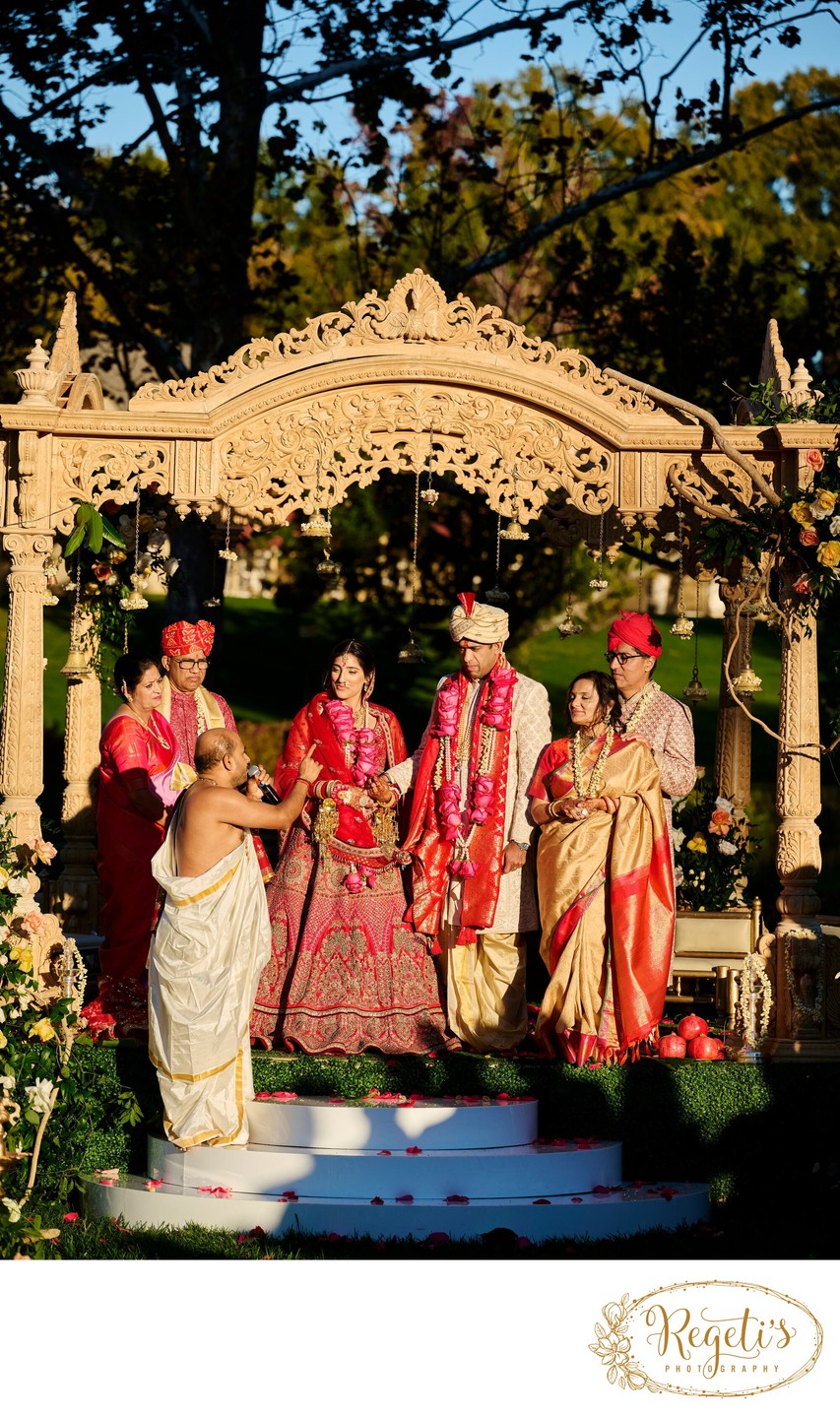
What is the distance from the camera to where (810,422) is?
776 cm

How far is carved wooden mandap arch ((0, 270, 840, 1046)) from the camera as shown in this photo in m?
7.84

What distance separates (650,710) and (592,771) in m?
0.65

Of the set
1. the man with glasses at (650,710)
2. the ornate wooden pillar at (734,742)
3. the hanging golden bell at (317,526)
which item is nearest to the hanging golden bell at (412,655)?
the hanging golden bell at (317,526)

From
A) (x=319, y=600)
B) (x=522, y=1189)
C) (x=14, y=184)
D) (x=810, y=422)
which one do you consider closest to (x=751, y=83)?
(x=319, y=600)

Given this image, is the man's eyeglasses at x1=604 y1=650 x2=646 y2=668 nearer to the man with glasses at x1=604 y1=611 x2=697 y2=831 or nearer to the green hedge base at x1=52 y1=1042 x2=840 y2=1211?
the man with glasses at x1=604 y1=611 x2=697 y2=831

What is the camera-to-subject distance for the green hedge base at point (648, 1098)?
734 cm

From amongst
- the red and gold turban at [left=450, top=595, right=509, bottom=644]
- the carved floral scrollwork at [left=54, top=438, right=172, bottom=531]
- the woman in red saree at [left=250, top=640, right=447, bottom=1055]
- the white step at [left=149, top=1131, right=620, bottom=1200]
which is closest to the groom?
the red and gold turban at [left=450, top=595, right=509, bottom=644]

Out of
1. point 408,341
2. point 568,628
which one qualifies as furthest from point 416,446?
point 568,628

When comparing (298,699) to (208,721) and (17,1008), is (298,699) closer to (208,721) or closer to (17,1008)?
(208,721)

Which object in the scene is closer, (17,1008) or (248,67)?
(17,1008)

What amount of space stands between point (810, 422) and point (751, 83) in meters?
18.3

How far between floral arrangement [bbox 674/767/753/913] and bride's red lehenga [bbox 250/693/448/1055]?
1829 millimetres

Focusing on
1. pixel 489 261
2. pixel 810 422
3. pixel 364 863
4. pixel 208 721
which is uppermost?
pixel 489 261
